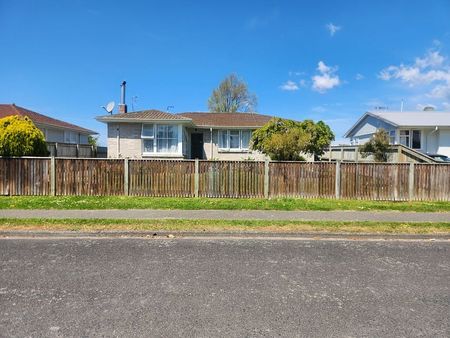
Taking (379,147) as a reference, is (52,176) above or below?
below

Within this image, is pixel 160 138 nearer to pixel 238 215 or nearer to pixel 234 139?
pixel 234 139

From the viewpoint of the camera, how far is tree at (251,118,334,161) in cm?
1628

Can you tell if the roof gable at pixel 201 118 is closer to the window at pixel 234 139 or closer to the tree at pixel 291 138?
the window at pixel 234 139

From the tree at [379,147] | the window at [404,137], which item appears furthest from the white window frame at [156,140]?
the window at [404,137]

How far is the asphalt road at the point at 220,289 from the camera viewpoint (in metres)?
3.68

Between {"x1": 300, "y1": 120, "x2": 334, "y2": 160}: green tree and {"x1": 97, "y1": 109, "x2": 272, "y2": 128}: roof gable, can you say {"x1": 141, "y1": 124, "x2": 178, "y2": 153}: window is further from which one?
{"x1": 300, "y1": 120, "x2": 334, "y2": 160}: green tree

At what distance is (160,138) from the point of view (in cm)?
2162

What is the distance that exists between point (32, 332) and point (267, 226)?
5706 millimetres

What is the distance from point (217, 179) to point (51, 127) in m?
20.3

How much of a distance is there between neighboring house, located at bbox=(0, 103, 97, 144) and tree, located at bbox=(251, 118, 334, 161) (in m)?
17.1

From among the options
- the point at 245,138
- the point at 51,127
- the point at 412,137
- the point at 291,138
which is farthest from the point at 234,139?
the point at 51,127

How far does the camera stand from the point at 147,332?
3.54 m

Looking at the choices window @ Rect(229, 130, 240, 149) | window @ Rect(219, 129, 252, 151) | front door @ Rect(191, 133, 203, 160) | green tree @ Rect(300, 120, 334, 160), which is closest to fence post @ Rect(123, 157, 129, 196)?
green tree @ Rect(300, 120, 334, 160)

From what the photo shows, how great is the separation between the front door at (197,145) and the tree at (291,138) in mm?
7318
